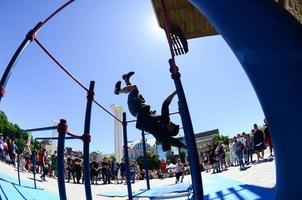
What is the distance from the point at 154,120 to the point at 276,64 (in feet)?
11.9

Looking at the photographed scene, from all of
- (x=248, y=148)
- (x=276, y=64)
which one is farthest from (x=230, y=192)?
(x=248, y=148)

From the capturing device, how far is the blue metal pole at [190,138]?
8.23ft

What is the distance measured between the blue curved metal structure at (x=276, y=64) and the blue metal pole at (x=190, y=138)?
1.19 m

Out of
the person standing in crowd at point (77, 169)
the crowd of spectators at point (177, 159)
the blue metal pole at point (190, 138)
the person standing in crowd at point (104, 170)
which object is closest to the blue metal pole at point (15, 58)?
the blue metal pole at point (190, 138)

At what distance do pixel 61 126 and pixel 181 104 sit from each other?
6.21ft

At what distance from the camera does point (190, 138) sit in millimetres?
2781

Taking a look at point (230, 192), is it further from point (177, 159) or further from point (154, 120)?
point (177, 159)

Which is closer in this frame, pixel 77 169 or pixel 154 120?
pixel 154 120

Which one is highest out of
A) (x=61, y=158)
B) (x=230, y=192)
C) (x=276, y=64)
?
(x=276, y=64)

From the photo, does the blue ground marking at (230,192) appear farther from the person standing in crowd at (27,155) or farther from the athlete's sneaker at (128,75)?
the person standing in crowd at (27,155)

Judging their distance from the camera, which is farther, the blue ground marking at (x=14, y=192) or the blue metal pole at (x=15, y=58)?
the blue ground marking at (x=14, y=192)

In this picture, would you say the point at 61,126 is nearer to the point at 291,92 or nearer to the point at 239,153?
the point at 291,92

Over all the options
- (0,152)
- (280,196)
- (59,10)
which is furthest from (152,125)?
(0,152)

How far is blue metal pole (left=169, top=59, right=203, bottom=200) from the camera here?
2508mm
